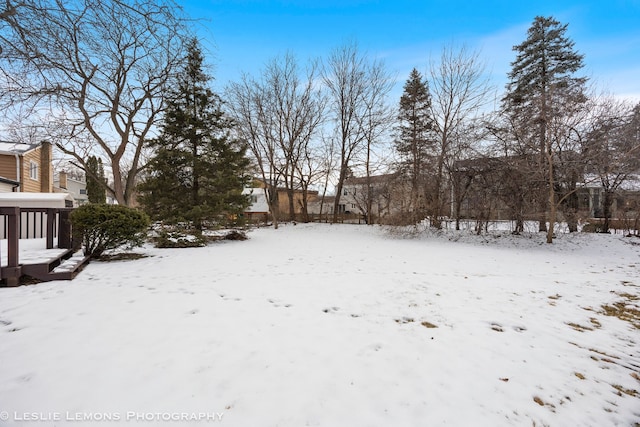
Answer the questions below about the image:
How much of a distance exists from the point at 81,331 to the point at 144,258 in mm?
4837

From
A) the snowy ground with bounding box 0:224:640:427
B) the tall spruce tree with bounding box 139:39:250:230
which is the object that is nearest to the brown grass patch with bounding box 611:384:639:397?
the snowy ground with bounding box 0:224:640:427

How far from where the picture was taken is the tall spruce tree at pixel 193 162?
35.3 ft

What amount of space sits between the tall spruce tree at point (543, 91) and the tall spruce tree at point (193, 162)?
37.9 ft

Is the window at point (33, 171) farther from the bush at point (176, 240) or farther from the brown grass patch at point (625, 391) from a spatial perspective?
the brown grass patch at point (625, 391)

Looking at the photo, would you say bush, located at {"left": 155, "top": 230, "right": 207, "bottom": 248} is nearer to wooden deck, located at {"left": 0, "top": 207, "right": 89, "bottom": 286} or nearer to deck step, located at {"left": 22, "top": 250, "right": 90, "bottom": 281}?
wooden deck, located at {"left": 0, "top": 207, "right": 89, "bottom": 286}

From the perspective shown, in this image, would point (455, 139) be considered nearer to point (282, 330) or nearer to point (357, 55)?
point (357, 55)

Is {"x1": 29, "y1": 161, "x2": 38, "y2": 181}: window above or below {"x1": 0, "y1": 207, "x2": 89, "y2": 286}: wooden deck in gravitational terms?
above

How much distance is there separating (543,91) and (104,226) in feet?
57.1

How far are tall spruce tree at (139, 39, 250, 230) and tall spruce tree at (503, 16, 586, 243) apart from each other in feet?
37.9

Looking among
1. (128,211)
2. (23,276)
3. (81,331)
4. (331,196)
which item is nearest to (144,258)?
(128,211)

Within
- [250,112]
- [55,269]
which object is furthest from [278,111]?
[55,269]

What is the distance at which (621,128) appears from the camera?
9570mm

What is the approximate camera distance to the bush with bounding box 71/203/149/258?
248 inches

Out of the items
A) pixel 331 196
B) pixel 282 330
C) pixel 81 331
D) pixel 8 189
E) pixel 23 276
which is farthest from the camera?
pixel 331 196
